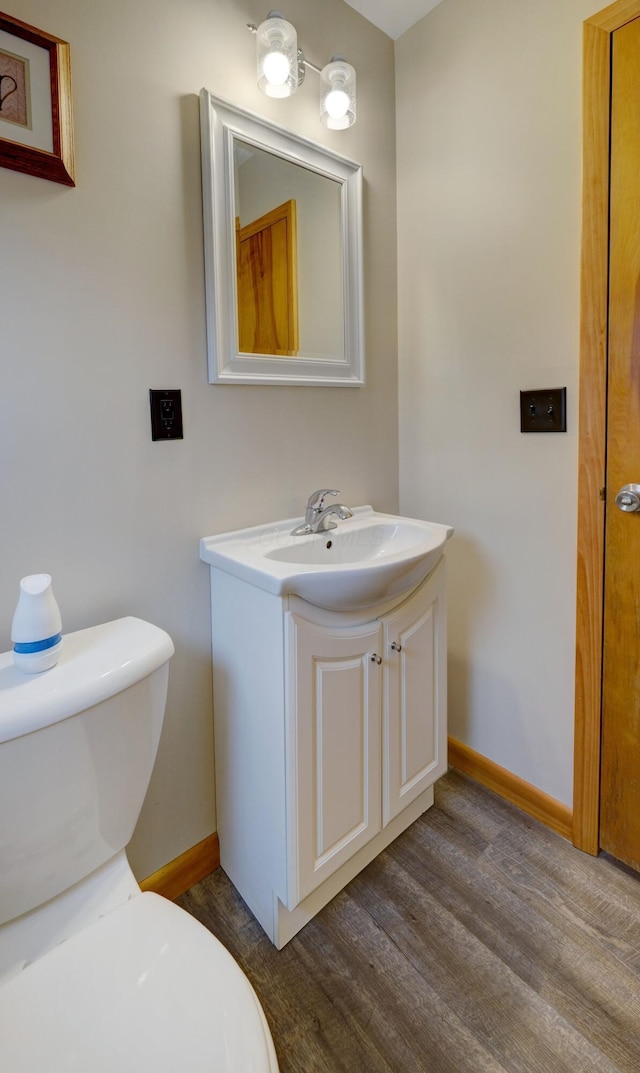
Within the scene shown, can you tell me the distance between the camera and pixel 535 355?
1.36 m

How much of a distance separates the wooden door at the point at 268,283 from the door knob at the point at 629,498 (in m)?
0.87

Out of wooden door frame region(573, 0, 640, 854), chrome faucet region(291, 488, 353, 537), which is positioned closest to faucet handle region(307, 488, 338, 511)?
chrome faucet region(291, 488, 353, 537)

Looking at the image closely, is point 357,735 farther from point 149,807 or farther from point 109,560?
point 109,560

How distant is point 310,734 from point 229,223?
1.15m

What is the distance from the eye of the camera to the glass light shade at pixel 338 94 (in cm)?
130

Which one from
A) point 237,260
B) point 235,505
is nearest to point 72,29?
point 237,260

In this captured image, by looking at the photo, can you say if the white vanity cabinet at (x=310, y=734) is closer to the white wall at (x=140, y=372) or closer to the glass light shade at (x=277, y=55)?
the white wall at (x=140, y=372)

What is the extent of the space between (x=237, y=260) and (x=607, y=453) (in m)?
0.98

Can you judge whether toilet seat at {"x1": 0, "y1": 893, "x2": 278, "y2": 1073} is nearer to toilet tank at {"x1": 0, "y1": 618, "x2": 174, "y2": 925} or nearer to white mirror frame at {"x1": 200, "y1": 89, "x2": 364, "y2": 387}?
toilet tank at {"x1": 0, "y1": 618, "x2": 174, "y2": 925}

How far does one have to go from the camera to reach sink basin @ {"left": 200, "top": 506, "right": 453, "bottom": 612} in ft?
3.29

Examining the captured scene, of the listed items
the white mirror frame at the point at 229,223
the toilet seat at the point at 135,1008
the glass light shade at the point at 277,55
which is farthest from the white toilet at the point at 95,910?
the glass light shade at the point at 277,55

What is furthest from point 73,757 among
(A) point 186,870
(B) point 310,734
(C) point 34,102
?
(C) point 34,102

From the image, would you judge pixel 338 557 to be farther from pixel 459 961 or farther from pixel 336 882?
pixel 459 961

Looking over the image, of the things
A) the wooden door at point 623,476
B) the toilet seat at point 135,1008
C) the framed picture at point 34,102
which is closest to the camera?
the toilet seat at point 135,1008
